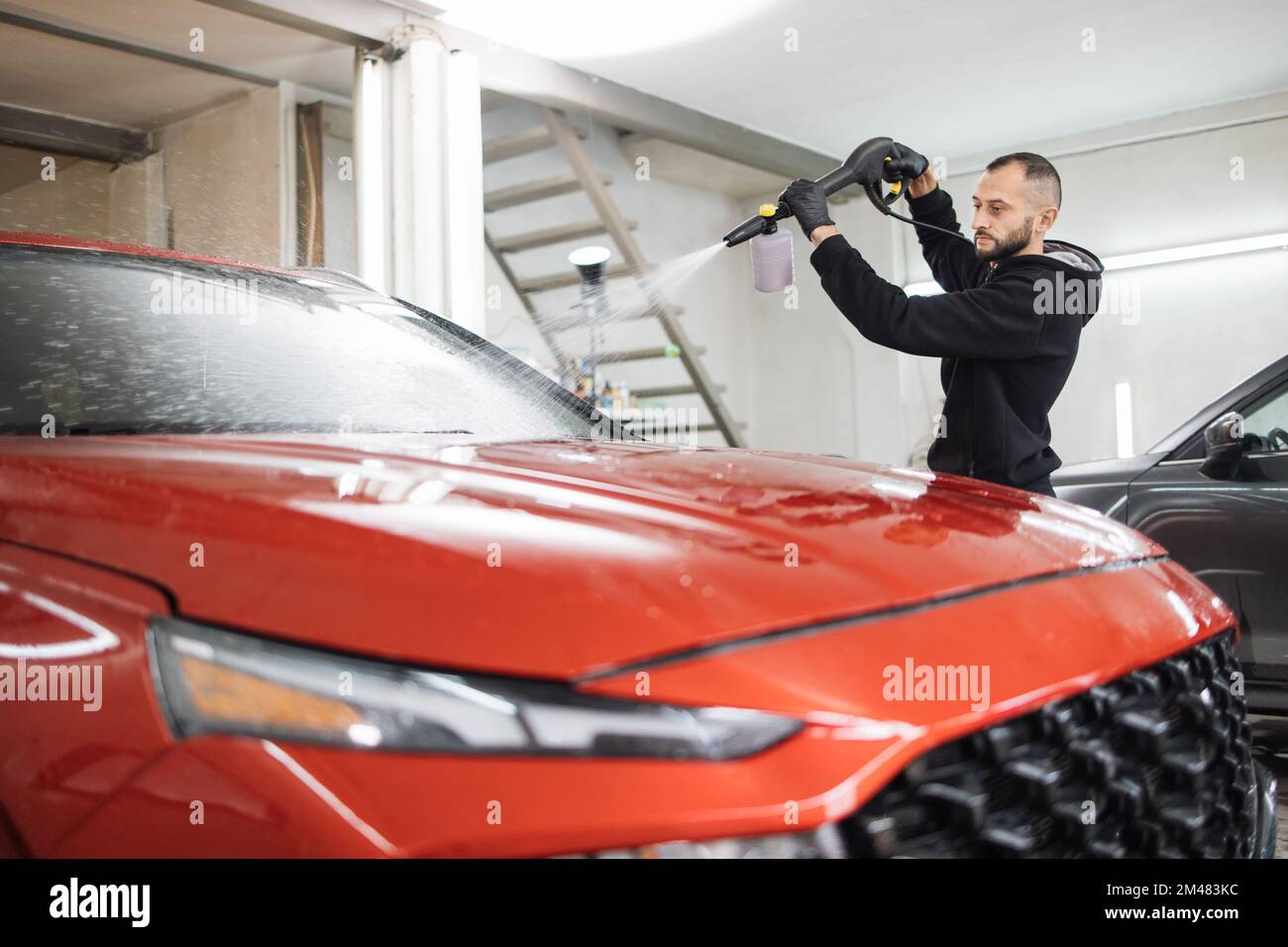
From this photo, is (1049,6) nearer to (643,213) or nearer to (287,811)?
(643,213)

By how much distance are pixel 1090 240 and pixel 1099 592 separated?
31.0 feet

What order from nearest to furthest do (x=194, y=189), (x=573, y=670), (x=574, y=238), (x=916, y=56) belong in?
(x=573, y=670)
(x=916, y=56)
(x=194, y=189)
(x=574, y=238)

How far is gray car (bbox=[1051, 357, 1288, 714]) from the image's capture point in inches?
128

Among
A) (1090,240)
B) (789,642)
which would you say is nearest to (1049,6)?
(1090,240)

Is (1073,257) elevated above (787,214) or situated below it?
below

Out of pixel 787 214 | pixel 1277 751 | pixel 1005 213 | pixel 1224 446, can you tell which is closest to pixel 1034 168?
pixel 1005 213

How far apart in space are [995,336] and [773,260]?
554mm

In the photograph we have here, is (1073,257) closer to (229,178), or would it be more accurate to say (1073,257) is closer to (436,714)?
(436,714)

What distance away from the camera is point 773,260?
8.57ft

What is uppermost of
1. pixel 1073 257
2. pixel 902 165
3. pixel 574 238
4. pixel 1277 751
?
pixel 574 238

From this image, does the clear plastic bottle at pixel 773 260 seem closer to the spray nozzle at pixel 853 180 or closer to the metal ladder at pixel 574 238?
the spray nozzle at pixel 853 180

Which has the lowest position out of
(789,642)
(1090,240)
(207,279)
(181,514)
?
(789,642)

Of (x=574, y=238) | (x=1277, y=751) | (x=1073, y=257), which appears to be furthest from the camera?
(x=574, y=238)

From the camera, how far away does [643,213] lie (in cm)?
1034
